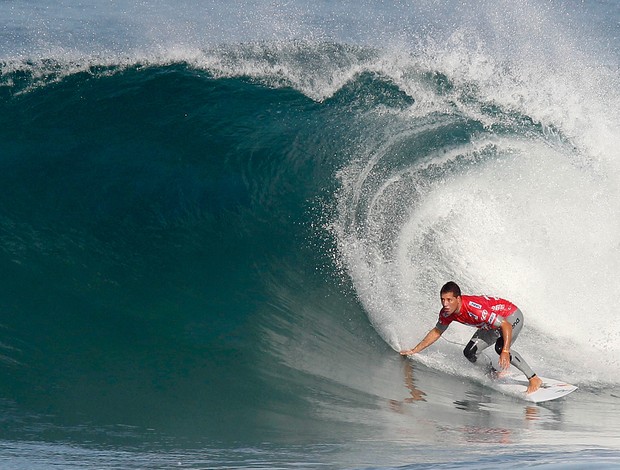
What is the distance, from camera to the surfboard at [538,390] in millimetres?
7285

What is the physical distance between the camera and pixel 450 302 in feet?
23.9

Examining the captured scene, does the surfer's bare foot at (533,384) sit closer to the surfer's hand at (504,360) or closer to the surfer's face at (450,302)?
the surfer's hand at (504,360)

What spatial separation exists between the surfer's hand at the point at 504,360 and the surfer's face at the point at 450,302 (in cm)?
62

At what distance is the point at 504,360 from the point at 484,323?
1.57 ft

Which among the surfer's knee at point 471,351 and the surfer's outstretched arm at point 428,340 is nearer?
the surfer's outstretched arm at point 428,340

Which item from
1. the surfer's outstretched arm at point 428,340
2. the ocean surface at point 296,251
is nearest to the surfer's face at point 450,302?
the surfer's outstretched arm at point 428,340

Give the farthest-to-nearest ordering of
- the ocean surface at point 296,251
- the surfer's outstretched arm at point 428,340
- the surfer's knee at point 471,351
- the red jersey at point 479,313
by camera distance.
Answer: the surfer's knee at point 471,351 < the surfer's outstretched arm at point 428,340 < the red jersey at point 479,313 < the ocean surface at point 296,251

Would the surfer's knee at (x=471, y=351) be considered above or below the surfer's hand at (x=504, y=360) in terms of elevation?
above

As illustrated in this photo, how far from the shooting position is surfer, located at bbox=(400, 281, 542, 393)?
7270 mm

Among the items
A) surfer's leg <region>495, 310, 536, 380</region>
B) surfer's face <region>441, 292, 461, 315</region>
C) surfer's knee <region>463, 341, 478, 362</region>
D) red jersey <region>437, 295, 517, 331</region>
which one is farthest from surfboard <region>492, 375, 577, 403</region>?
surfer's face <region>441, 292, 461, 315</region>

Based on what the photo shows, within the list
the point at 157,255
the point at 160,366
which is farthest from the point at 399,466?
the point at 157,255

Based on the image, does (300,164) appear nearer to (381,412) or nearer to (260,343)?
(260,343)

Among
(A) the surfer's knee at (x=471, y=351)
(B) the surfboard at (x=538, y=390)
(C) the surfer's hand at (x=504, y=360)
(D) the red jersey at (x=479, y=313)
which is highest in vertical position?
(D) the red jersey at (x=479, y=313)

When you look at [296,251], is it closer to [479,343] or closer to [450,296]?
[450,296]
